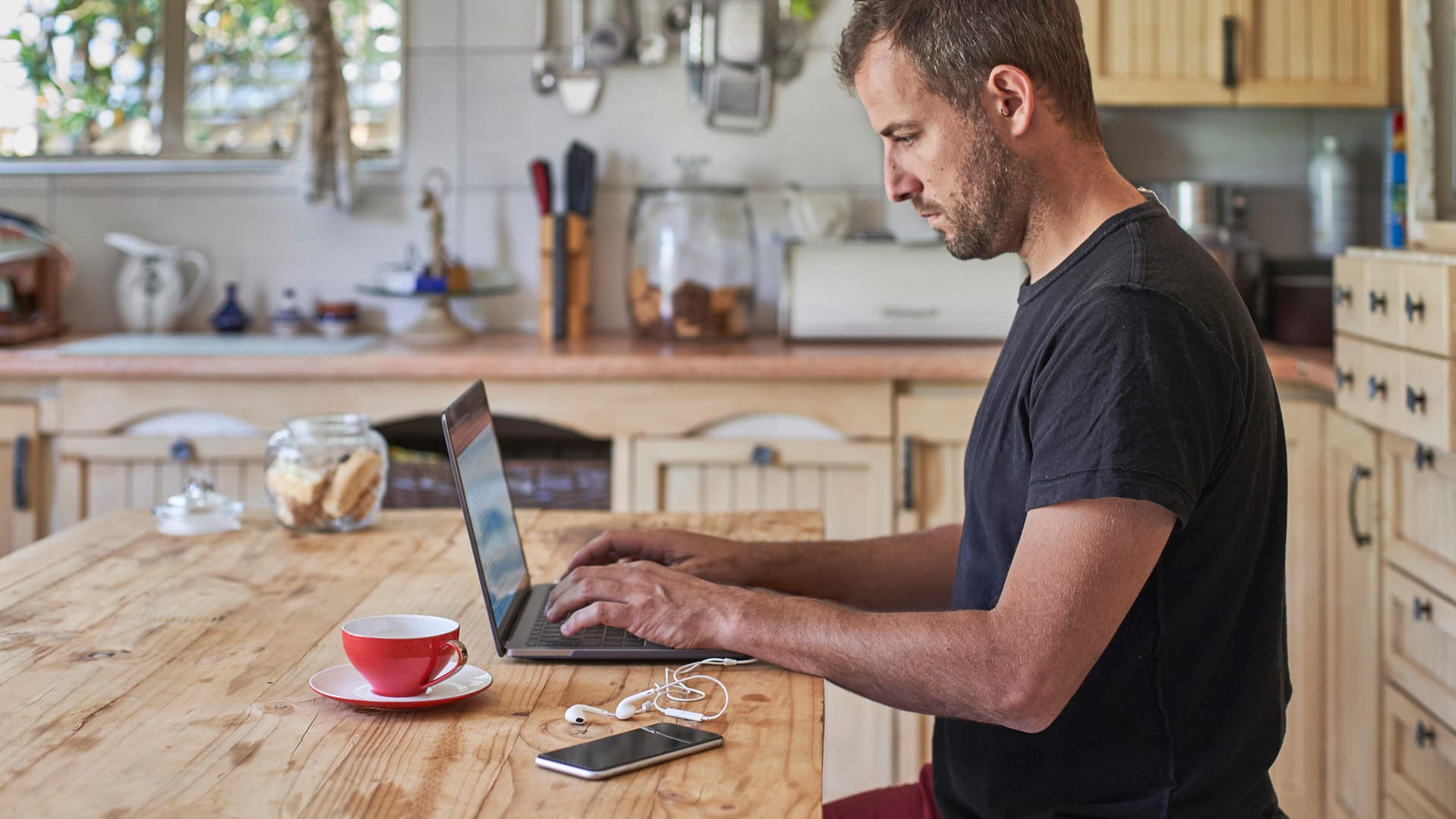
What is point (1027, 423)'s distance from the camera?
1225mm

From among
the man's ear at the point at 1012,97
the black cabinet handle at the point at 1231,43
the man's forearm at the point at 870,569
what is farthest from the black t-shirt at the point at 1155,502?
the black cabinet handle at the point at 1231,43

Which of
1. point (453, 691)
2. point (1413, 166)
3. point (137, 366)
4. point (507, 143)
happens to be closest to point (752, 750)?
point (453, 691)

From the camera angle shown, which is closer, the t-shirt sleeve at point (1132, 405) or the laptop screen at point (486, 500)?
the t-shirt sleeve at point (1132, 405)

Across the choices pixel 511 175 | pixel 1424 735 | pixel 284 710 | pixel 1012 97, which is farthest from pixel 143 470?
pixel 1424 735

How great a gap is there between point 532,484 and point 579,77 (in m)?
1.06

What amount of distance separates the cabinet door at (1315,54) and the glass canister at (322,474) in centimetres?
207

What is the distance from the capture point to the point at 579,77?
3.25 metres

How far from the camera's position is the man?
109cm

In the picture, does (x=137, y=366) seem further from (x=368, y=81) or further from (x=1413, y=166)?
(x=1413, y=166)

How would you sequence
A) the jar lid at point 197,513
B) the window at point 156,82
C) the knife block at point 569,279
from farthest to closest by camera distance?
the window at point 156,82
the knife block at point 569,279
the jar lid at point 197,513

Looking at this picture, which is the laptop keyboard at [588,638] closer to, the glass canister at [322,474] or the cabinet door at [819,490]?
the glass canister at [322,474]

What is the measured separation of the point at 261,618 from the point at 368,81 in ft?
7.46

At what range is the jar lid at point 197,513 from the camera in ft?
5.50

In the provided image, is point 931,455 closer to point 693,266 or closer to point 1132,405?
point 693,266
